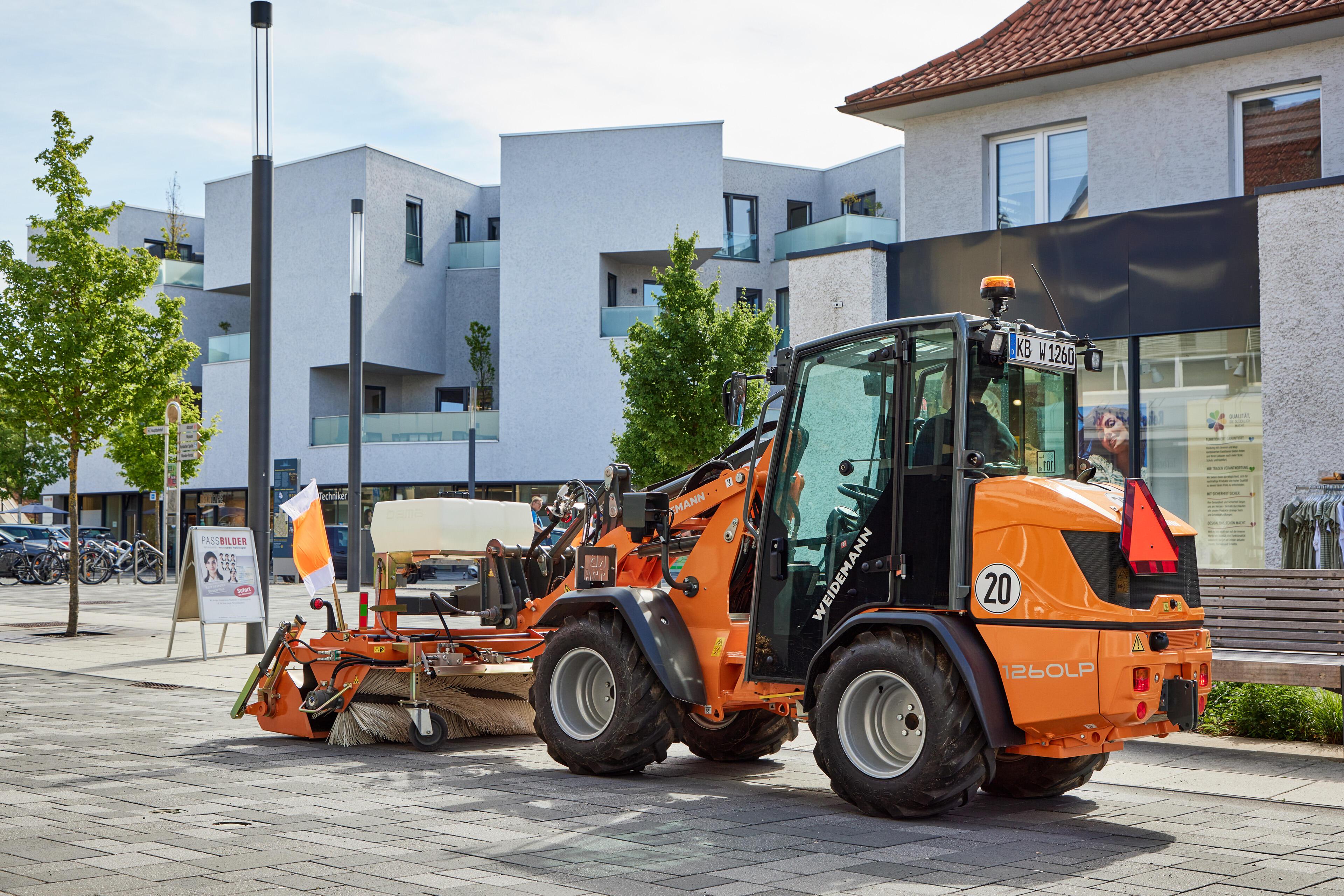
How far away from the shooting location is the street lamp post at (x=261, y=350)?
1561cm

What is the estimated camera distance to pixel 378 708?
9.13m

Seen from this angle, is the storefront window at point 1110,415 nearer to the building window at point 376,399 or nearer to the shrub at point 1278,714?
the shrub at point 1278,714

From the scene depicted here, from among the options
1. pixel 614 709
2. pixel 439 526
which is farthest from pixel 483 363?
pixel 614 709

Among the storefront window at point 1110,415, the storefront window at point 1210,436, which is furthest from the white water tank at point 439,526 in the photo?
the storefront window at point 1210,436

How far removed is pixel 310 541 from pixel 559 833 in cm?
518

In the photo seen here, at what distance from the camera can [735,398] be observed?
7293mm

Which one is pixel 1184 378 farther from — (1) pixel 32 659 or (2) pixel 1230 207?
(1) pixel 32 659

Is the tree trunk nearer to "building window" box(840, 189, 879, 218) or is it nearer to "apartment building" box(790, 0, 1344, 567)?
"apartment building" box(790, 0, 1344, 567)

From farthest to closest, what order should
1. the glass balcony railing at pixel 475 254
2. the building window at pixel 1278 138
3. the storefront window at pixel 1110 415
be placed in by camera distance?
the glass balcony railing at pixel 475 254 → the storefront window at pixel 1110 415 → the building window at pixel 1278 138

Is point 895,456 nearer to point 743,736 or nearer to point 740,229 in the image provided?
point 743,736

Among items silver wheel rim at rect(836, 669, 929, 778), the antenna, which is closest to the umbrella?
the antenna

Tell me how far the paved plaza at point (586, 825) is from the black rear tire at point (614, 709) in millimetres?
146

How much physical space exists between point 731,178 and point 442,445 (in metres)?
11.5

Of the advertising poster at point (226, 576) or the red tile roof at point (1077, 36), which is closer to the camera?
the red tile roof at point (1077, 36)
